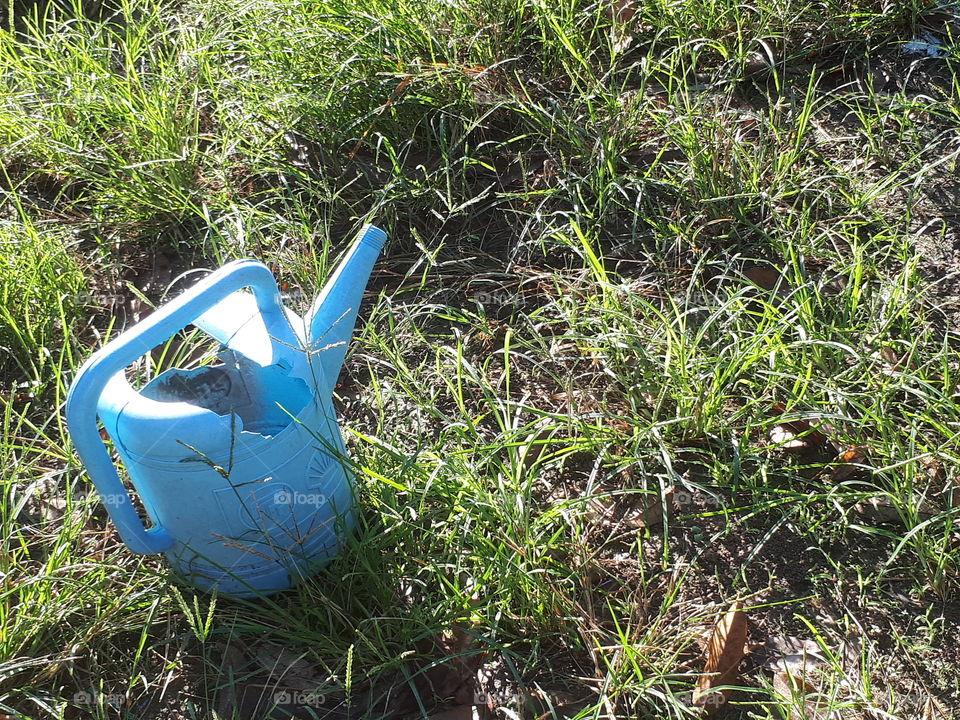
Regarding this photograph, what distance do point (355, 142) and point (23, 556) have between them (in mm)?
1318

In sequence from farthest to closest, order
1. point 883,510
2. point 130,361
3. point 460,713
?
point 883,510 < point 460,713 < point 130,361

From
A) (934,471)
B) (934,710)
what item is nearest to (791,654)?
(934,710)

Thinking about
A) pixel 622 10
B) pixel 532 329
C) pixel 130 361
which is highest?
pixel 130 361

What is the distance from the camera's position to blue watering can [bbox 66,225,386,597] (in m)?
1.50

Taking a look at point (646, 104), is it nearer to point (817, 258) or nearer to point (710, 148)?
point (710, 148)

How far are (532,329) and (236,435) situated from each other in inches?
29.9

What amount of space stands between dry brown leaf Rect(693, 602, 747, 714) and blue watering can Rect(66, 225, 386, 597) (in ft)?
2.21

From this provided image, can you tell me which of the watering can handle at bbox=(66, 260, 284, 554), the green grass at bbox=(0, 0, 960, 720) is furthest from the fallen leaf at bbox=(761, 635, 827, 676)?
the watering can handle at bbox=(66, 260, 284, 554)

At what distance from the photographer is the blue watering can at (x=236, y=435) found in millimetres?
1504

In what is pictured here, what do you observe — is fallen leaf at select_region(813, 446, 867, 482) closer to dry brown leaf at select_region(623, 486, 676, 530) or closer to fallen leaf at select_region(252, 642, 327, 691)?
dry brown leaf at select_region(623, 486, 676, 530)

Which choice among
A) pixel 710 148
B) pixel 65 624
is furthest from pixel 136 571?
pixel 710 148

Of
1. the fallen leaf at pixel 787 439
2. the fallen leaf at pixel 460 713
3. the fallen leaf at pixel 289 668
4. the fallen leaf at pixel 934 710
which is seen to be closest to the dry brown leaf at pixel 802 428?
the fallen leaf at pixel 787 439

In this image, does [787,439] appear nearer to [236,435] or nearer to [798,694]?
[798,694]

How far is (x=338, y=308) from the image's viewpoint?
5.76ft
